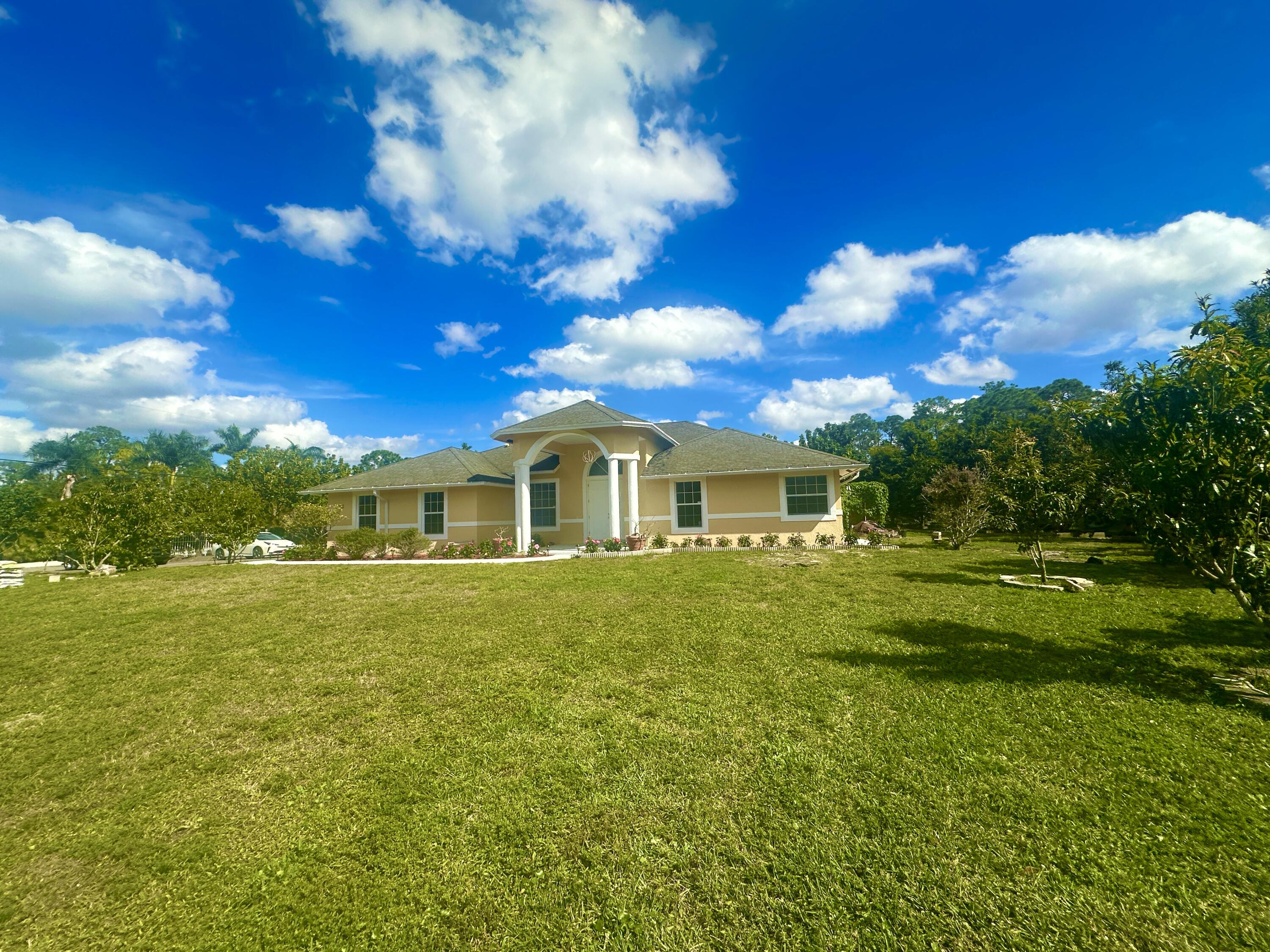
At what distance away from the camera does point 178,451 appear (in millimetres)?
56938

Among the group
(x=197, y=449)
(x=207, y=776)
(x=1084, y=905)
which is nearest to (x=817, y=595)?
(x=1084, y=905)

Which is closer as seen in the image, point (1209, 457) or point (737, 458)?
point (1209, 457)

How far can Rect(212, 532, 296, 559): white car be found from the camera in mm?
18297

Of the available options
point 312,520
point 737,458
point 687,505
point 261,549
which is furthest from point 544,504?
point 261,549

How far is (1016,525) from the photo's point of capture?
11453 millimetres

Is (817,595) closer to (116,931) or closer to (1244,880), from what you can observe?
(1244,880)

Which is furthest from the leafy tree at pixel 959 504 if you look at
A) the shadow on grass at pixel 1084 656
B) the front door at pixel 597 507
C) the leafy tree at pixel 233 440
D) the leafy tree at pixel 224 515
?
the leafy tree at pixel 233 440

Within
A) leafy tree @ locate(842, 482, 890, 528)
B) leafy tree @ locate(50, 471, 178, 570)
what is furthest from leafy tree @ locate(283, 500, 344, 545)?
leafy tree @ locate(842, 482, 890, 528)

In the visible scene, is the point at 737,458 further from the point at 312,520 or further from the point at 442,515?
the point at 312,520

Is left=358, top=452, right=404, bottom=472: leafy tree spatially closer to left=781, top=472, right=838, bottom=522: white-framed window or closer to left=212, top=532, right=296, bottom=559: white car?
left=212, top=532, right=296, bottom=559: white car

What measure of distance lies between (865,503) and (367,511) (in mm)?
22449

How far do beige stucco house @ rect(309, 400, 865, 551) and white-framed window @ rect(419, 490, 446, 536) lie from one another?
0.03 m

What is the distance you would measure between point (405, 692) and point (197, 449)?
7251cm

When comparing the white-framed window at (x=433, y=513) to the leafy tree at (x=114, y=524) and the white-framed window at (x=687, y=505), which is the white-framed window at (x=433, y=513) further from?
the white-framed window at (x=687, y=505)
